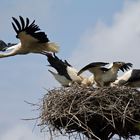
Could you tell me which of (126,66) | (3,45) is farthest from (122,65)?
(3,45)

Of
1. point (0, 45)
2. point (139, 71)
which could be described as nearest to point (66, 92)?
point (139, 71)

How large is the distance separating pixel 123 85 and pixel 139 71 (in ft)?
1.71

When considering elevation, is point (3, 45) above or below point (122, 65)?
above

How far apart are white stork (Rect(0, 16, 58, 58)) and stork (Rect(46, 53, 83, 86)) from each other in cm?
96

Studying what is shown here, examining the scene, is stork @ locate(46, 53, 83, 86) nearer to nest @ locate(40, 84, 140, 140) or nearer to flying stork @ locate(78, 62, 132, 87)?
flying stork @ locate(78, 62, 132, 87)

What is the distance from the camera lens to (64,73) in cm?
1352

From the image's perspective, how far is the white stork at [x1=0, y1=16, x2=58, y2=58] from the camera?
14.7m

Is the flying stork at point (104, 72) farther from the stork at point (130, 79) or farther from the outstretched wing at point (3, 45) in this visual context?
the outstretched wing at point (3, 45)

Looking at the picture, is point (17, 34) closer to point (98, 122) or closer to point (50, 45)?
point (50, 45)

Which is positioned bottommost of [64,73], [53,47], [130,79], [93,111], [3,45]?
[93,111]

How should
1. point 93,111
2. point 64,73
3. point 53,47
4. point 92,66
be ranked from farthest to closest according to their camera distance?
point 53,47, point 64,73, point 92,66, point 93,111

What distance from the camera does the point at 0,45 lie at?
17234 mm

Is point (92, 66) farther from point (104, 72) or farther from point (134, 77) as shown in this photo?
point (134, 77)

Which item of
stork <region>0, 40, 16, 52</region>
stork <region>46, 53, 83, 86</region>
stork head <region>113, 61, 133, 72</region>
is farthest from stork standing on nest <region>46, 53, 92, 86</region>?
stork <region>0, 40, 16, 52</region>
